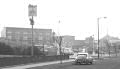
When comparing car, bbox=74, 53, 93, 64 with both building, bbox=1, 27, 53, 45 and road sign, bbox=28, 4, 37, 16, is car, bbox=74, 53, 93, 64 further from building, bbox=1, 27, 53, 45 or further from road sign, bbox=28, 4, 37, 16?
building, bbox=1, 27, 53, 45

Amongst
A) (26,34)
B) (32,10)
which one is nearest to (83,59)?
(32,10)

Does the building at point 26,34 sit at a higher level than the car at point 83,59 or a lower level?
higher

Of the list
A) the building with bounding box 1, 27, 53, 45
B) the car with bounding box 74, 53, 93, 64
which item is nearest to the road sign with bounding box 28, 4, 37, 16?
the car with bounding box 74, 53, 93, 64

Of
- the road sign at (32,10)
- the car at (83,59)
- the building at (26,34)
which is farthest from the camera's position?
the building at (26,34)

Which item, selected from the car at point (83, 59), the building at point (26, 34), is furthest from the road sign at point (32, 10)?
the building at point (26, 34)

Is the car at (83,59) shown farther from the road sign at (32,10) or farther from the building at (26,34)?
the building at (26,34)

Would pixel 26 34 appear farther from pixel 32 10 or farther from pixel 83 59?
pixel 32 10

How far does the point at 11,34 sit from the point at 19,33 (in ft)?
23.5

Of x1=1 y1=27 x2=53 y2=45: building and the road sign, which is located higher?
the road sign

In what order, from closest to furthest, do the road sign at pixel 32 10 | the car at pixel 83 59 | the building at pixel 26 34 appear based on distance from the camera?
the road sign at pixel 32 10 → the car at pixel 83 59 → the building at pixel 26 34

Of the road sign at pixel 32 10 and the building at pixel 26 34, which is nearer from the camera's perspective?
the road sign at pixel 32 10

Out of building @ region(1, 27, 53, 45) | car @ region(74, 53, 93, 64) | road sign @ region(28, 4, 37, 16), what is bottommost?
car @ region(74, 53, 93, 64)

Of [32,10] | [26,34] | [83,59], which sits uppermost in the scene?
[32,10]

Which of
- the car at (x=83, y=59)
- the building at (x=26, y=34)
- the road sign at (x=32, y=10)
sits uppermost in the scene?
the road sign at (x=32, y=10)
